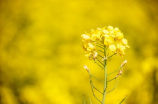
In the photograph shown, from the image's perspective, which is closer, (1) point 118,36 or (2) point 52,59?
(1) point 118,36

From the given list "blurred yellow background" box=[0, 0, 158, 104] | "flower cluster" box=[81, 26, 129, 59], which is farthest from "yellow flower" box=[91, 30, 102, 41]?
"blurred yellow background" box=[0, 0, 158, 104]

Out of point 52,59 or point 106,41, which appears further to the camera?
point 52,59

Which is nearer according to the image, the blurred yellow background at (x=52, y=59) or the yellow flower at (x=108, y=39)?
the yellow flower at (x=108, y=39)

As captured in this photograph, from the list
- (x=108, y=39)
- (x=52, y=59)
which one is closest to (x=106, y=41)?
(x=108, y=39)

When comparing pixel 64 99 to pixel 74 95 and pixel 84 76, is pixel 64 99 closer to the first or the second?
pixel 74 95

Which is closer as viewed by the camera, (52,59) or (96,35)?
(96,35)

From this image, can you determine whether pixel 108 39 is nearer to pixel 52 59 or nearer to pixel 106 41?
pixel 106 41

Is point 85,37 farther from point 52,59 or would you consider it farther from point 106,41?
point 52,59

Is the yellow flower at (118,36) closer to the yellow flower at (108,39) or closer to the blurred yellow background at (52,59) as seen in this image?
the yellow flower at (108,39)

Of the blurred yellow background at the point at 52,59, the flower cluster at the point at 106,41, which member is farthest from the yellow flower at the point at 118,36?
the blurred yellow background at the point at 52,59

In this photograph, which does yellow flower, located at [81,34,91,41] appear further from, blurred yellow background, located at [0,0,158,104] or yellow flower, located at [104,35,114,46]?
blurred yellow background, located at [0,0,158,104]

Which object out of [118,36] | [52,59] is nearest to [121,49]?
[118,36]
